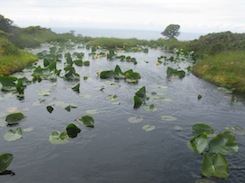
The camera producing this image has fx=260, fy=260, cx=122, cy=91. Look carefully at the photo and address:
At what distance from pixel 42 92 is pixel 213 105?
953 cm

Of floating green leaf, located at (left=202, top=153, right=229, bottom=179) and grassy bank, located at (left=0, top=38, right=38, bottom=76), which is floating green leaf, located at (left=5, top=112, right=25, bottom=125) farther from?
grassy bank, located at (left=0, top=38, right=38, bottom=76)

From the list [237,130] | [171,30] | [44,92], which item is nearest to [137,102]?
[237,130]

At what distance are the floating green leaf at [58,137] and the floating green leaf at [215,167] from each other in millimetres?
4845

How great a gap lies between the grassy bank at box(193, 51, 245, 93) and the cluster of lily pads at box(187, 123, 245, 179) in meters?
8.59

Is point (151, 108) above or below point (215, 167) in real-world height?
above

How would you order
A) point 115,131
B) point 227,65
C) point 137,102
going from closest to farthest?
point 115,131, point 137,102, point 227,65

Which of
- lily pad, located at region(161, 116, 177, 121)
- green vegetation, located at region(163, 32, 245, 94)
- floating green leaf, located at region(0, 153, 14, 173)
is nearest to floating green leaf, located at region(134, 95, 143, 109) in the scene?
lily pad, located at region(161, 116, 177, 121)

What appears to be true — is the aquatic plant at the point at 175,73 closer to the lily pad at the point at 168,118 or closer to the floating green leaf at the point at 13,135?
the lily pad at the point at 168,118

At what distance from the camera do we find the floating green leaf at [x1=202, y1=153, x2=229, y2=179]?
721 cm

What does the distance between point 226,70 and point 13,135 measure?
15.2 meters

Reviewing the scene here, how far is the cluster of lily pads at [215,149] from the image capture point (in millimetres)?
7266

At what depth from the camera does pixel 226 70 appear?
18844 mm

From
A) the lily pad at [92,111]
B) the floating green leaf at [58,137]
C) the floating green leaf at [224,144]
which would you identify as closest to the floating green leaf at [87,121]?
the floating green leaf at [58,137]

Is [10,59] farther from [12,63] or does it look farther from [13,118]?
[13,118]
